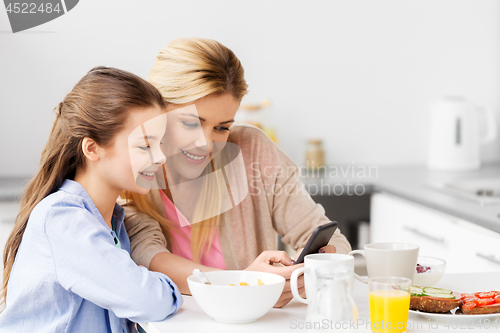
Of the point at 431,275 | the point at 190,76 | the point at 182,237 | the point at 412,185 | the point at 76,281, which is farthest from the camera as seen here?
the point at 412,185

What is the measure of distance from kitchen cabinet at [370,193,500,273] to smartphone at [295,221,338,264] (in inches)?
30.9

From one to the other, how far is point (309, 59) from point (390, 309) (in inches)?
72.6

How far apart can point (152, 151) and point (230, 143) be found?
16.8 inches

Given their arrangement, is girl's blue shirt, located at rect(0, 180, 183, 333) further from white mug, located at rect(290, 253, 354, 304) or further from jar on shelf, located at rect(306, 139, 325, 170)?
jar on shelf, located at rect(306, 139, 325, 170)

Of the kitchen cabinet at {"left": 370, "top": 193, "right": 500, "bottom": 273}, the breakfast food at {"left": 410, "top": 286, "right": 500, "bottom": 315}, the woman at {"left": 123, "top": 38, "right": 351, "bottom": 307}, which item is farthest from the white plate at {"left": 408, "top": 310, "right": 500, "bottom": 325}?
the kitchen cabinet at {"left": 370, "top": 193, "right": 500, "bottom": 273}

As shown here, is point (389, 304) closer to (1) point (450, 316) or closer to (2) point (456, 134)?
(1) point (450, 316)

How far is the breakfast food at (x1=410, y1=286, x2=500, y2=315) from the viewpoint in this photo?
32.5 inches

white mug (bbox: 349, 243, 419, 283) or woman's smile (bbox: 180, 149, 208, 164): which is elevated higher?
woman's smile (bbox: 180, 149, 208, 164)

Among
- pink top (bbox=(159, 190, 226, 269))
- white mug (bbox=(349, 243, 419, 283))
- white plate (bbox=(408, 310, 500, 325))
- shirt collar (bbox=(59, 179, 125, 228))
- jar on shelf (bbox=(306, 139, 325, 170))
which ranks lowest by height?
jar on shelf (bbox=(306, 139, 325, 170))

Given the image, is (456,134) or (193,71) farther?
(456,134)

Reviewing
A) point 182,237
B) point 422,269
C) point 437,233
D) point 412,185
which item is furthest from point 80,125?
point 412,185

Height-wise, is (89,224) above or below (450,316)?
above

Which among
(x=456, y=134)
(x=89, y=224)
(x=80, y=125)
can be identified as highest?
(x=80, y=125)

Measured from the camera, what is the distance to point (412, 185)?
2.10m
